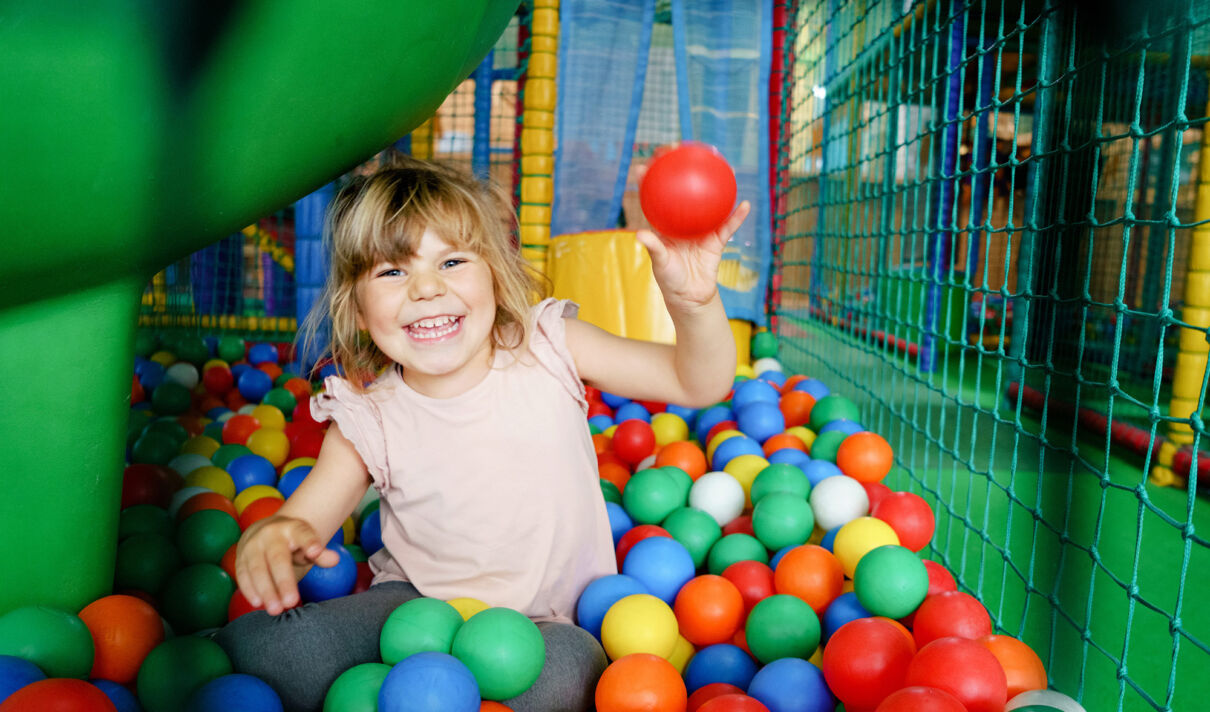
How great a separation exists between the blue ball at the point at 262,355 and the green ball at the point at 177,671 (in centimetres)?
193

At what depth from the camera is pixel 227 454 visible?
1636mm

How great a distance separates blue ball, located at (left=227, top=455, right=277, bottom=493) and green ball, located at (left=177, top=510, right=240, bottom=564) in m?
0.27

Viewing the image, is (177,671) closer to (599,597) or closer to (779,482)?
(599,597)

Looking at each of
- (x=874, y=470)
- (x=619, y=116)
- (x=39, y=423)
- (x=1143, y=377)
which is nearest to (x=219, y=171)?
(x=39, y=423)

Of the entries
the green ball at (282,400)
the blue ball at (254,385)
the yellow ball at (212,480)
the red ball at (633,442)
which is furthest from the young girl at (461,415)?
the blue ball at (254,385)

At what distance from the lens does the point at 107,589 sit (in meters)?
0.96

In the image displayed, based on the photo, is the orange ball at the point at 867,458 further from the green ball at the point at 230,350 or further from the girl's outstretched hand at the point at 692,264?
the green ball at the point at 230,350

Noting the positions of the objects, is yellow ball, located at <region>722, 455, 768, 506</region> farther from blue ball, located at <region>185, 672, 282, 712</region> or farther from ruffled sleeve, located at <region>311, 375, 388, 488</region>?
blue ball, located at <region>185, 672, 282, 712</region>

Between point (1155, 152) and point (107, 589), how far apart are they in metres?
4.38

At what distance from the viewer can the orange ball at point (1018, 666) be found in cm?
86

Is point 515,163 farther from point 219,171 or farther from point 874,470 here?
point 219,171

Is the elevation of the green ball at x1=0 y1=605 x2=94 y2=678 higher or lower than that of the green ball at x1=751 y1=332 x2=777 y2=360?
lower

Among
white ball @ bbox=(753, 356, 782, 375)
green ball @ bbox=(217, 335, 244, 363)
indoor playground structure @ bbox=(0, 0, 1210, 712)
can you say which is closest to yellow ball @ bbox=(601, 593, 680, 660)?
indoor playground structure @ bbox=(0, 0, 1210, 712)

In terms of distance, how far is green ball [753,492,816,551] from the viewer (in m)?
1.26
